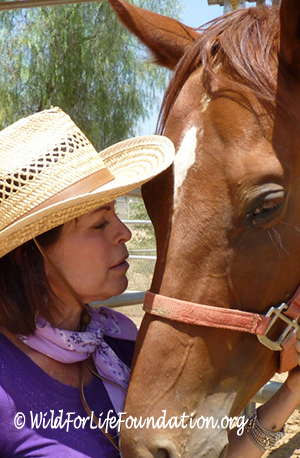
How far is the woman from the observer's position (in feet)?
3.84

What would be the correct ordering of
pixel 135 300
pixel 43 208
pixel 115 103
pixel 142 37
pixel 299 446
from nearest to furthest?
pixel 43 208 < pixel 142 37 < pixel 135 300 < pixel 299 446 < pixel 115 103

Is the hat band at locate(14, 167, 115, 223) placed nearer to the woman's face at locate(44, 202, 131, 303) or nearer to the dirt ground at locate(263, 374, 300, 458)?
the woman's face at locate(44, 202, 131, 303)

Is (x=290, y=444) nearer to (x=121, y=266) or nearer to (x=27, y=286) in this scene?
(x=121, y=266)

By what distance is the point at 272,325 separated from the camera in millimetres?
1263

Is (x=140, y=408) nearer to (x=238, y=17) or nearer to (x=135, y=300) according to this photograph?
(x=238, y=17)

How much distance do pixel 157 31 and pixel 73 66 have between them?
9109 millimetres

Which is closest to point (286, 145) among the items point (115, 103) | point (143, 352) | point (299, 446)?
point (143, 352)

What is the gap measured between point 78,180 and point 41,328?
0.44m

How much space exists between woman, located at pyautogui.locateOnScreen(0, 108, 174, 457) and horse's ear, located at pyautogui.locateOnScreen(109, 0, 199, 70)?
1.49ft

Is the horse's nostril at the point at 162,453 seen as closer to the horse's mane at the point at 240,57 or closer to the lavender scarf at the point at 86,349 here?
the lavender scarf at the point at 86,349

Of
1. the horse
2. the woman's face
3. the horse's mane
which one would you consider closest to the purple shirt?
the horse

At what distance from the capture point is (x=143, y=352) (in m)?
1.21

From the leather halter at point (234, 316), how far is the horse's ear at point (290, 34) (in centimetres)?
63

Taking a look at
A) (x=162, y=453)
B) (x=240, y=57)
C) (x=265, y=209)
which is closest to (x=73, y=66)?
(x=240, y=57)
